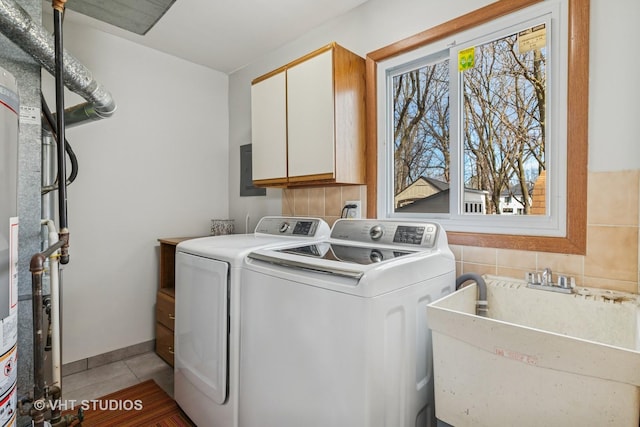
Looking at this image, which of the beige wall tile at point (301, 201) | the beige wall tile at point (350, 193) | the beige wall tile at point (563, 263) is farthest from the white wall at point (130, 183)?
the beige wall tile at point (563, 263)

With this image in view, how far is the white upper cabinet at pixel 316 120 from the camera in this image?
6.41 feet

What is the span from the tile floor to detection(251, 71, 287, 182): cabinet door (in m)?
1.63

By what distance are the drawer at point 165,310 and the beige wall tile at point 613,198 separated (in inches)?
103

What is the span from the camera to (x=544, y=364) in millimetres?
930

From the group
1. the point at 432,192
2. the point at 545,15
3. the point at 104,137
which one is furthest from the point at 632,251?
the point at 104,137

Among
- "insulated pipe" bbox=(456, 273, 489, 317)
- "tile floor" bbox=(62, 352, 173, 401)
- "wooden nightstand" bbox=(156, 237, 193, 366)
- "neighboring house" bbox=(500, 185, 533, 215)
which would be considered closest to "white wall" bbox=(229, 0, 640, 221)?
"neighboring house" bbox=(500, 185, 533, 215)

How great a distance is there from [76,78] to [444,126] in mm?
1981

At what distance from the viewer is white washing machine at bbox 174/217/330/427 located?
1.52 m

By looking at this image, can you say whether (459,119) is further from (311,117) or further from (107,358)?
(107,358)

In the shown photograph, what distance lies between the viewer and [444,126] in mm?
1982

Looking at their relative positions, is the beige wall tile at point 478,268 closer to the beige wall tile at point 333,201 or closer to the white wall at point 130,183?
the beige wall tile at point 333,201

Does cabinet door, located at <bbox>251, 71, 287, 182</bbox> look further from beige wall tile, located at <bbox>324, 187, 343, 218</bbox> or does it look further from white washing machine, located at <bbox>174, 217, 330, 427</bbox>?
white washing machine, located at <bbox>174, 217, 330, 427</bbox>

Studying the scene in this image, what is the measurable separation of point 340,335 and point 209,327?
82 cm

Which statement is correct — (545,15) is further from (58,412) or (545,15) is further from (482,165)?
(58,412)
